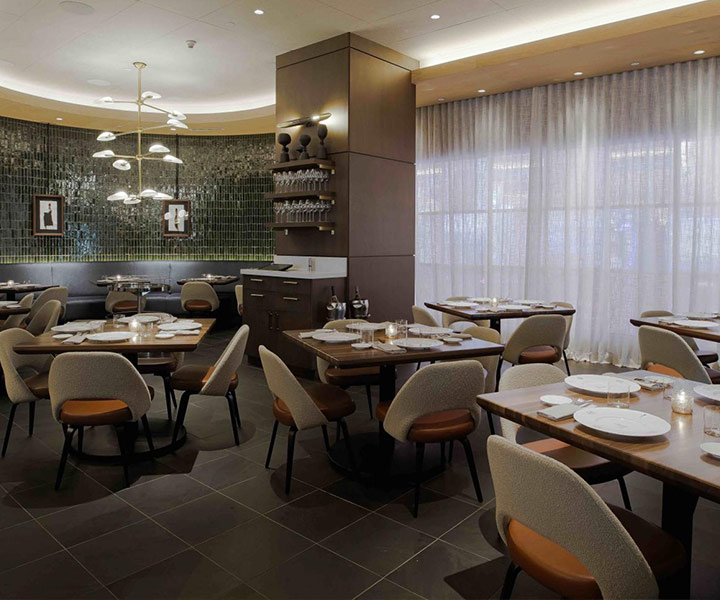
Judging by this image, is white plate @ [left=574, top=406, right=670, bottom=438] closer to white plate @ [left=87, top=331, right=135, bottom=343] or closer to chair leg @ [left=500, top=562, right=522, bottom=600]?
chair leg @ [left=500, top=562, right=522, bottom=600]

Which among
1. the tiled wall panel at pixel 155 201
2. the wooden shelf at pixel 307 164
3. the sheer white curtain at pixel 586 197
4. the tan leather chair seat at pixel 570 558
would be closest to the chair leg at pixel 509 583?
the tan leather chair seat at pixel 570 558

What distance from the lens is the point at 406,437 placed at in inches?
114

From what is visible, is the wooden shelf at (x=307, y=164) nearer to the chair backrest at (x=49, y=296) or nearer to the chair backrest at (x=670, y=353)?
the chair backrest at (x=49, y=296)

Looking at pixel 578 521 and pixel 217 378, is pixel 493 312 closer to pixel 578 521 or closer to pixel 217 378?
pixel 217 378

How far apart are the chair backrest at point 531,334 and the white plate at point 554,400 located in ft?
8.01

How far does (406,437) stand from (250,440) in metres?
1.61

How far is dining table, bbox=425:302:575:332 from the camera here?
489 centimetres

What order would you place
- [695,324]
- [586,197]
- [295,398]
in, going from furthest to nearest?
[586,197] → [695,324] → [295,398]

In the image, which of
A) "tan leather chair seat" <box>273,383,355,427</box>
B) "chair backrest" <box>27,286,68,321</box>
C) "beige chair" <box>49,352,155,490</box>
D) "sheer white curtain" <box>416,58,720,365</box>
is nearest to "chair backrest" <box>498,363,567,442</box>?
"tan leather chair seat" <box>273,383,355,427</box>

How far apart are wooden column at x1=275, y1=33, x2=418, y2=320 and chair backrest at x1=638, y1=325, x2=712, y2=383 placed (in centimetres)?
295

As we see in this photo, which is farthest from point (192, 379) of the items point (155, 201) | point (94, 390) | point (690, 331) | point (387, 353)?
point (155, 201)

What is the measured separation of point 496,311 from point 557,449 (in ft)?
8.32

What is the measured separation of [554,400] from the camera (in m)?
2.19

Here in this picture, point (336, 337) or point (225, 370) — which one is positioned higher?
point (336, 337)
